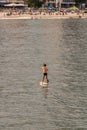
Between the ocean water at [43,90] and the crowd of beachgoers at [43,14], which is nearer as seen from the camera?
the ocean water at [43,90]

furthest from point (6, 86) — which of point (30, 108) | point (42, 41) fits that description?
point (42, 41)

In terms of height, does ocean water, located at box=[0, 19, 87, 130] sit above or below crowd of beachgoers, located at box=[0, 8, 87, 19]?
above

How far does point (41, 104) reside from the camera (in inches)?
1406

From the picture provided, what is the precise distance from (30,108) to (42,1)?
165 metres

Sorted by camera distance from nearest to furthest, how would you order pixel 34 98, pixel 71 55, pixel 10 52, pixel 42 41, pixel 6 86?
pixel 34 98 < pixel 6 86 < pixel 71 55 < pixel 10 52 < pixel 42 41

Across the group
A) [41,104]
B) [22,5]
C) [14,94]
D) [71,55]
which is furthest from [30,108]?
[22,5]

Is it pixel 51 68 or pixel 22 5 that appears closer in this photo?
pixel 51 68

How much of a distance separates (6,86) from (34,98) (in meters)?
5.15

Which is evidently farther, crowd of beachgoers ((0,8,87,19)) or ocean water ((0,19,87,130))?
crowd of beachgoers ((0,8,87,19))

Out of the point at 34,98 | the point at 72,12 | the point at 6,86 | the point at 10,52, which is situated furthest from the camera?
the point at 72,12

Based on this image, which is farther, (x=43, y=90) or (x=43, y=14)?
(x=43, y=14)

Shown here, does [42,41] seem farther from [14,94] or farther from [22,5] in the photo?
[22,5]

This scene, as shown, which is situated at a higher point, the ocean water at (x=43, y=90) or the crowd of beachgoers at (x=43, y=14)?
the ocean water at (x=43, y=90)

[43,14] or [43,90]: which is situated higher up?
[43,90]
